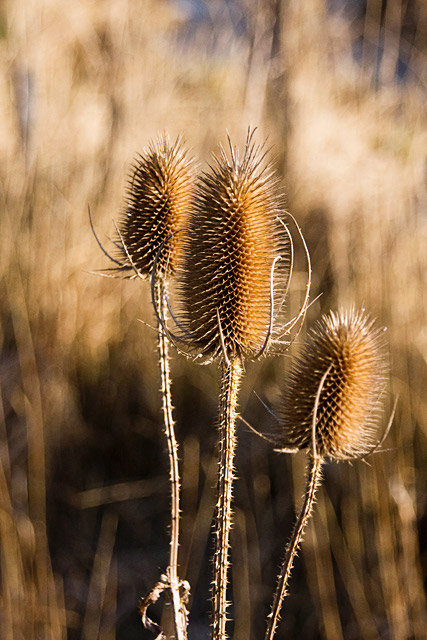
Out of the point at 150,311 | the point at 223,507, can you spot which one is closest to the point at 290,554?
the point at 223,507

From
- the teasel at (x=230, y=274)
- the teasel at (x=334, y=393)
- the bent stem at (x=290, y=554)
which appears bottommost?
the bent stem at (x=290, y=554)

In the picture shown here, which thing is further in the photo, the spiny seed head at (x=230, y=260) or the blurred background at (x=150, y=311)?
the blurred background at (x=150, y=311)

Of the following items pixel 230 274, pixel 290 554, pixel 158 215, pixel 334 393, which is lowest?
pixel 290 554

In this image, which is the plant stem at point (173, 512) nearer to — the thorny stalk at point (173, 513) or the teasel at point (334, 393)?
the thorny stalk at point (173, 513)

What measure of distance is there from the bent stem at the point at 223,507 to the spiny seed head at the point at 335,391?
0.50 ft

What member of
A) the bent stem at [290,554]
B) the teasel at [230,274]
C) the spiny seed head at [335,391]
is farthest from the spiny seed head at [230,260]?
the bent stem at [290,554]

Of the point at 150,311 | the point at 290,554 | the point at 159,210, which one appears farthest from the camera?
the point at 150,311

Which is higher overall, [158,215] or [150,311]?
[158,215]

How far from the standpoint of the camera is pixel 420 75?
3420 mm

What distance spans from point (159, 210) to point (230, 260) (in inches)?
8.7

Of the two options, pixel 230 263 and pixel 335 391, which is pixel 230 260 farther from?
pixel 335 391

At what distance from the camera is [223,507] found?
1.12m

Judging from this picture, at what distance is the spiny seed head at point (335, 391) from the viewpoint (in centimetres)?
127

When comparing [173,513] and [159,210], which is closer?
[173,513]
